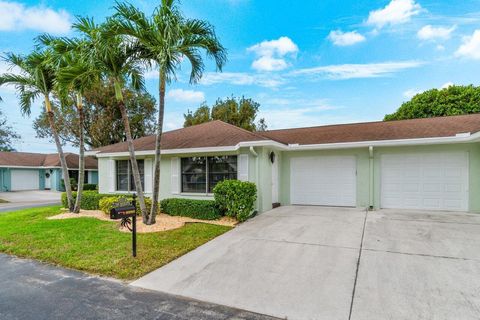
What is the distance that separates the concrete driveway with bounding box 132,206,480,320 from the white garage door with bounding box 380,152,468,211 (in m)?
2.02

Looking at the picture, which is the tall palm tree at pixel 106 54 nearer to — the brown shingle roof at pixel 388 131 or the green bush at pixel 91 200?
the green bush at pixel 91 200

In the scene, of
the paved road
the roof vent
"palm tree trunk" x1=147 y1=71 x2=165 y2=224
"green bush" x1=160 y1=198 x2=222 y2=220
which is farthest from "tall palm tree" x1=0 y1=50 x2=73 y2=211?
the roof vent

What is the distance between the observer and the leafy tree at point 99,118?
72.0 ft

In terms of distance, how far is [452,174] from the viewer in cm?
851

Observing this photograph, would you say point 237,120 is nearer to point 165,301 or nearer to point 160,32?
point 160,32

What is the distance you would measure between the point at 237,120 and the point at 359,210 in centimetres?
1744

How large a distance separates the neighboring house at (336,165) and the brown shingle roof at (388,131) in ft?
0.10

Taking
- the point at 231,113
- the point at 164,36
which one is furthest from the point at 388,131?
the point at 231,113

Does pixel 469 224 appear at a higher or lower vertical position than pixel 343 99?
lower

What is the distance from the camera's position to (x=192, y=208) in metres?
8.52

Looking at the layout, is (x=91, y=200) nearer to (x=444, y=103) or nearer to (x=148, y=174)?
(x=148, y=174)

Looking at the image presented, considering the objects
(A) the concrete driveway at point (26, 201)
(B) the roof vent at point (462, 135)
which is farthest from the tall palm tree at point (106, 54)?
(A) the concrete driveway at point (26, 201)

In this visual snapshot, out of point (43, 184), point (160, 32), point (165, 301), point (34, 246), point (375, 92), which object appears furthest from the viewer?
point (43, 184)

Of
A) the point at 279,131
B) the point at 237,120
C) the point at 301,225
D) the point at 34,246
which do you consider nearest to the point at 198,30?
the point at 301,225
